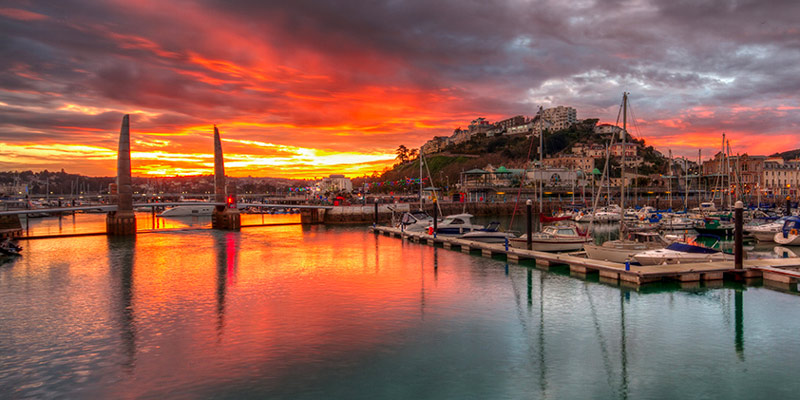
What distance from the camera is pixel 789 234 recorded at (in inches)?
1743

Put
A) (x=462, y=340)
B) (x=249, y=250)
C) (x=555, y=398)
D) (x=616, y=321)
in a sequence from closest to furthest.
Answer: (x=555, y=398) < (x=462, y=340) < (x=616, y=321) < (x=249, y=250)

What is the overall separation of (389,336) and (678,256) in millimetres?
19727

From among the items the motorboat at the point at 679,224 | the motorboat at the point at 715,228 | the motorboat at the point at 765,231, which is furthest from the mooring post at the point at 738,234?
the motorboat at the point at 715,228

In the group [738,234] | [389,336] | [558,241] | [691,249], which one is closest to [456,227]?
[558,241]

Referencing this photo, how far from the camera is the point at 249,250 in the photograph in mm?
48375

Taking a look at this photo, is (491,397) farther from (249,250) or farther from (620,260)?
(249,250)

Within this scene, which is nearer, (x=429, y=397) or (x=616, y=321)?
(x=429, y=397)

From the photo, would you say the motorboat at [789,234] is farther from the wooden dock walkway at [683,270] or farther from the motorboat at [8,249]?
the motorboat at [8,249]

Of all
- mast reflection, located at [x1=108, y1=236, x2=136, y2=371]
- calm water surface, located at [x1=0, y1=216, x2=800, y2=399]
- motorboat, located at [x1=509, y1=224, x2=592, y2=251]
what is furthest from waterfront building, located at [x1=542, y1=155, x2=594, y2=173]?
calm water surface, located at [x1=0, y1=216, x2=800, y2=399]

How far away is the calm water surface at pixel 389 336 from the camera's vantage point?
14.4 meters

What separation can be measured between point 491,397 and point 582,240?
2792 centimetres

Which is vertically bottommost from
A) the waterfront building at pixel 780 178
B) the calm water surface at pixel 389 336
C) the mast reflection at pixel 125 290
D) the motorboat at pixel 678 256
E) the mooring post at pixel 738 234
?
the calm water surface at pixel 389 336

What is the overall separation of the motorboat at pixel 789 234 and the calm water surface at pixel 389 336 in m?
23.6

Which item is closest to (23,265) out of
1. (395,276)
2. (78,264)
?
(78,264)
